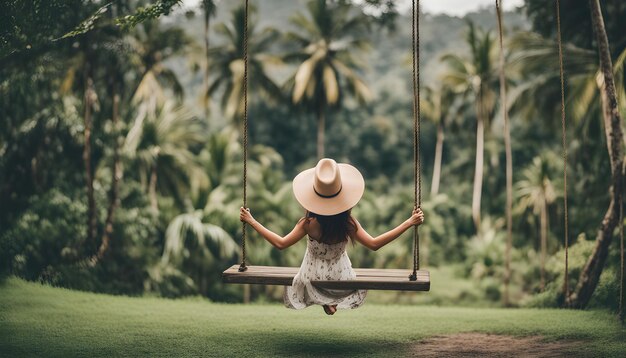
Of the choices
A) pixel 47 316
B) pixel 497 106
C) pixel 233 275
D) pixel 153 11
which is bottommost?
pixel 47 316

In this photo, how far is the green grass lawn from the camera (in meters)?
6.17

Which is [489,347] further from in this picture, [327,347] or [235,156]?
[235,156]

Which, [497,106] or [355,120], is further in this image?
[355,120]

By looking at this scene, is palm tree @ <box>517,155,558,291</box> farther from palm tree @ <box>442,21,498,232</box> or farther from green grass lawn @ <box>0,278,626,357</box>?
green grass lawn @ <box>0,278,626,357</box>

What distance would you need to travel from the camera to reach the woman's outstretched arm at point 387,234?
4.70m

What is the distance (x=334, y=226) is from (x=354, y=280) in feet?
1.31

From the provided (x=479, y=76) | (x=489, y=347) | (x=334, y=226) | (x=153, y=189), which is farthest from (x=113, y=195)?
(x=479, y=76)

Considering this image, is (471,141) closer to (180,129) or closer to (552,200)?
(552,200)

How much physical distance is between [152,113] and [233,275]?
1218cm

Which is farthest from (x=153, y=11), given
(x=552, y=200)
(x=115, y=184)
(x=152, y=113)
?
(x=552, y=200)

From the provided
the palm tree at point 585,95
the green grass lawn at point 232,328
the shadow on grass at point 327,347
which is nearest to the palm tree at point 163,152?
the green grass lawn at point 232,328

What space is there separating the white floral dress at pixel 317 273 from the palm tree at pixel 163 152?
10.8m

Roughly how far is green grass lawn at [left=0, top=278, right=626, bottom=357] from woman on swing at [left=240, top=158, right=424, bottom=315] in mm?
1076

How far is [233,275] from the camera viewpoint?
16.4 feet
